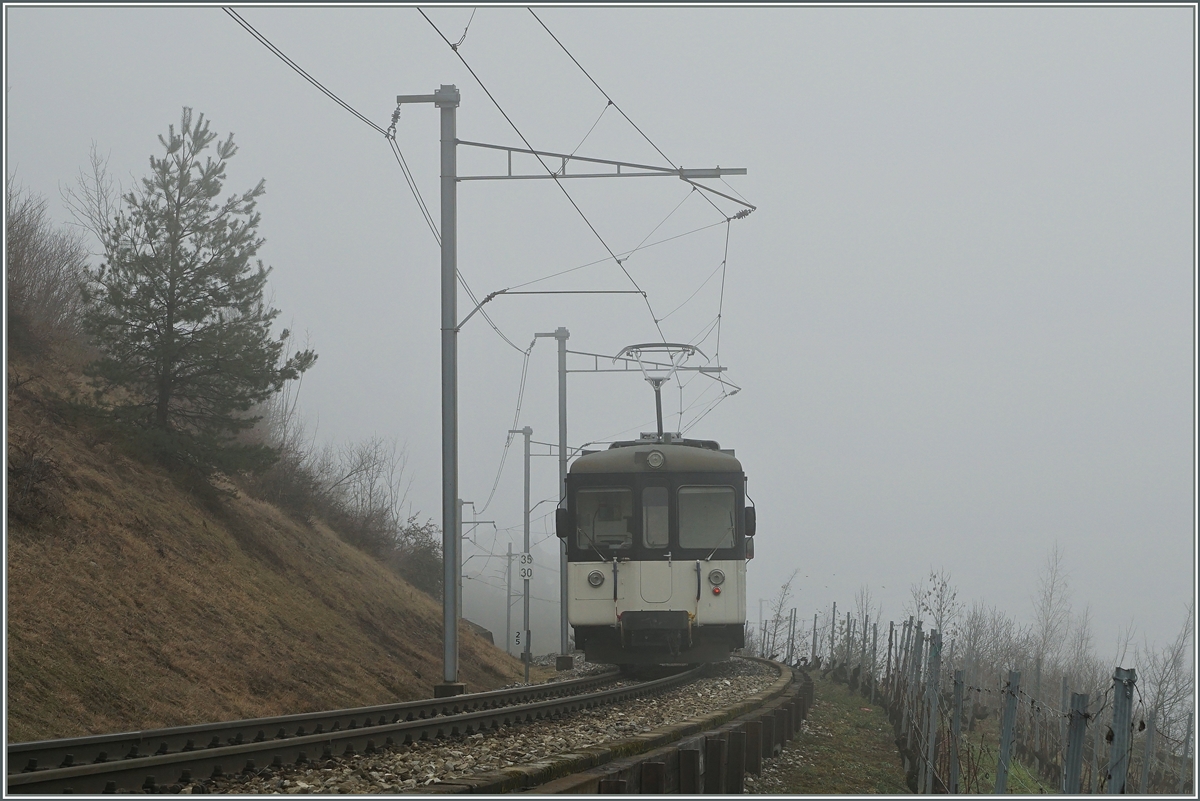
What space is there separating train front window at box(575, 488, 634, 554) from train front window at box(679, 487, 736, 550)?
0.71m

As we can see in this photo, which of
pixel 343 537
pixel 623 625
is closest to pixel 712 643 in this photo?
pixel 623 625

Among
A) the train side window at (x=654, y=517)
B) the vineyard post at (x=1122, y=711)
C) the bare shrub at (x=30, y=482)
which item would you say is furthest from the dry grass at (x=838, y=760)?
the bare shrub at (x=30, y=482)

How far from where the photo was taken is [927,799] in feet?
20.7

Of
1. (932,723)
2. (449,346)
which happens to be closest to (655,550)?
(449,346)

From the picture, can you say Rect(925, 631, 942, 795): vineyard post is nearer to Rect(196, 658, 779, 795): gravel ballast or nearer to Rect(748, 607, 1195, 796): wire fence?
Rect(748, 607, 1195, 796): wire fence

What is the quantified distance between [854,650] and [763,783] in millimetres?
22796

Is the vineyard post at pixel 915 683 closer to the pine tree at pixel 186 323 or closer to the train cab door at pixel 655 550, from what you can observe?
the train cab door at pixel 655 550

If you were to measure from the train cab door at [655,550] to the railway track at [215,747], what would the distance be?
4.40 meters

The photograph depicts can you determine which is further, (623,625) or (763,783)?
(623,625)

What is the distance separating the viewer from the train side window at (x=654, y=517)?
53.3ft

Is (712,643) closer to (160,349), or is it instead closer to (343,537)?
(160,349)

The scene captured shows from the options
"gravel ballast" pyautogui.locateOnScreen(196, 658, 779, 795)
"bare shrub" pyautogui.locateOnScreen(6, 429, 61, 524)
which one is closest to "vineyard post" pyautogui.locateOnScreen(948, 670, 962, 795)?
"gravel ballast" pyautogui.locateOnScreen(196, 658, 779, 795)

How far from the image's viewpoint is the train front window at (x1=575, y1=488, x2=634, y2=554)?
53.5 feet

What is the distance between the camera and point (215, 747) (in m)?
8.04
